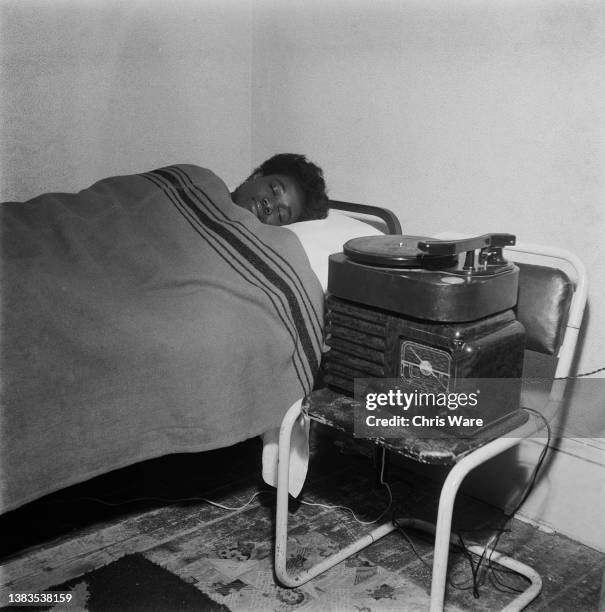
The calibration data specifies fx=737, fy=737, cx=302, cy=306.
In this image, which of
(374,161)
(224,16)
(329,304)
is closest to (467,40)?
(374,161)

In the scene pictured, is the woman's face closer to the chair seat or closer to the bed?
the bed

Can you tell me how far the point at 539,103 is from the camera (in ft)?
5.34

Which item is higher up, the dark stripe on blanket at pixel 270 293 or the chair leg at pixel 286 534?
the dark stripe on blanket at pixel 270 293

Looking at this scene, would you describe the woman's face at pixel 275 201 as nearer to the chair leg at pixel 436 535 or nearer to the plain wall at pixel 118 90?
the plain wall at pixel 118 90

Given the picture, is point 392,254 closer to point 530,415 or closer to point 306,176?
point 530,415

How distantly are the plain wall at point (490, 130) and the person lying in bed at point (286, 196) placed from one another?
0.14m

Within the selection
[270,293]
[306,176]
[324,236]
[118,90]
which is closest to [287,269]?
[270,293]

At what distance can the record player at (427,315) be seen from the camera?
1186 millimetres

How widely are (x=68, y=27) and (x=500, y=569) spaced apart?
Result: 177 centimetres

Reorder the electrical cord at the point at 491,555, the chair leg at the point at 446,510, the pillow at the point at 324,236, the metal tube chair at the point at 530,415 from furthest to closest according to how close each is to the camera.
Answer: the pillow at the point at 324,236 < the electrical cord at the point at 491,555 < the metal tube chair at the point at 530,415 < the chair leg at the point at 446,510

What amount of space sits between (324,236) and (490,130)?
46 centimetres

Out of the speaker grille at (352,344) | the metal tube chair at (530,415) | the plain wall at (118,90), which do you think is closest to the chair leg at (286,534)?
the metal tube chair at (530,415)

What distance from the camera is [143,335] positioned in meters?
1.38

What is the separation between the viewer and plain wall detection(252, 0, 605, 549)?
1.59 m
